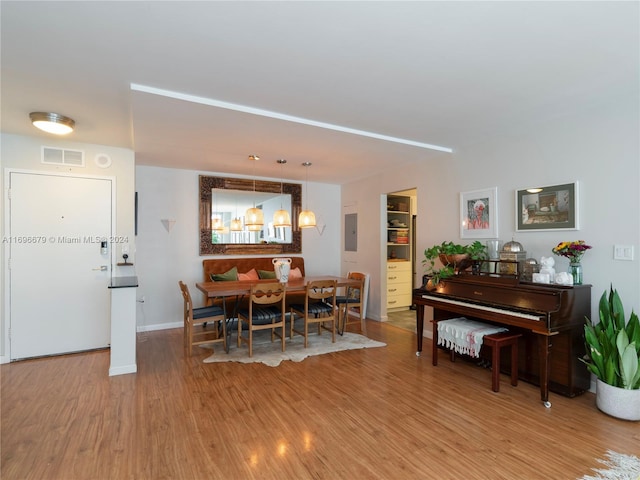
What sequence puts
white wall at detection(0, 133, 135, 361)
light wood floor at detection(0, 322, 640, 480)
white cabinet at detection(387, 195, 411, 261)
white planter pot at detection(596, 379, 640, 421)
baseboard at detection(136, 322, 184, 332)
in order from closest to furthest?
light wood floor at detection(0, 322, 640, 480)
white planter pot at detection(596, 379, 640, 421)
white wall at detection(0, 133, 135, 361)
baseboard at detection(136, 322, 184, 332)
white cabinet at detection(387, 195, 411, 261)

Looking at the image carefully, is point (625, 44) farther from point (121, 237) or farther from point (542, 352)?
point (121, 237)

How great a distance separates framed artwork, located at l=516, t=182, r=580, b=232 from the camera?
3090 mm

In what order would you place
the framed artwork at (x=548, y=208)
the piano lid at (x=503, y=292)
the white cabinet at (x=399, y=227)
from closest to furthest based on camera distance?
the piano lid at (x=503, y=292) < the framed artwork at (x=548, y=208) < the white cabinet at (x=399, y=227)

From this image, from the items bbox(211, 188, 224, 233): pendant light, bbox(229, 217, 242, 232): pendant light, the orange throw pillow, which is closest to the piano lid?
the orange throw pillow

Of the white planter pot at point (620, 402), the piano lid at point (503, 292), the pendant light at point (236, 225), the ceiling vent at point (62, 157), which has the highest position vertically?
the ceiling vent at point (62, 157)

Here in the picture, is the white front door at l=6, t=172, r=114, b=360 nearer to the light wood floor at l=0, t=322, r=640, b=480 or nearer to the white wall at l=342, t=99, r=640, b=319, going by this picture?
the light wood floor at l=0, t=322, r=640, b=480

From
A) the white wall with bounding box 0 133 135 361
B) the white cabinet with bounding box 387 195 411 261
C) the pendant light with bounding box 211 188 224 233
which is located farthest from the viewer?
the white cabinet with bounding box 387 195 411 261

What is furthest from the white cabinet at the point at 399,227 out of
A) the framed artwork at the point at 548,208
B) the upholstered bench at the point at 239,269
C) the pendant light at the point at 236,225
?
the framed artwork at the point at 548,208

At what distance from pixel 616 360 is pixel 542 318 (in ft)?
1.72

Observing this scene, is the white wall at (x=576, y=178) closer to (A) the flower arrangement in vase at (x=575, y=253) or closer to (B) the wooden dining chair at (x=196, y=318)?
(A) the flower arrangement in vase at (x=575, y=253)

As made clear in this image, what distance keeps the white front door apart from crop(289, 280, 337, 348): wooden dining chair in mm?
2345

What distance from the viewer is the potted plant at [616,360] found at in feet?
7.95

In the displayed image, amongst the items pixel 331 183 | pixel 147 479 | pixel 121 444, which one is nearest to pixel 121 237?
pixel 121 444

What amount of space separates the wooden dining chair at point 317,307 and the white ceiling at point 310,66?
1721 millimetres
